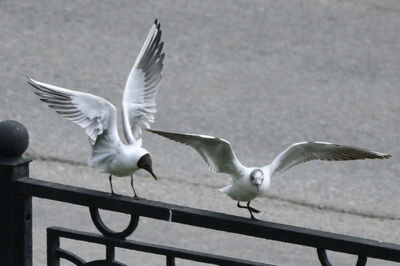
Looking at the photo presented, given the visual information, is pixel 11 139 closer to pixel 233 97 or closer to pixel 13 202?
pixel 13 202

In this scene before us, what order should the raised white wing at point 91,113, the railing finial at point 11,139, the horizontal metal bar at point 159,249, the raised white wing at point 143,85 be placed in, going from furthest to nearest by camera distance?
1. the raised white wing at point 143,85
2. the raised white wing at point 91,113
3. the railing finial at point 11,139
4. the horizontal metal bar at point 159,249

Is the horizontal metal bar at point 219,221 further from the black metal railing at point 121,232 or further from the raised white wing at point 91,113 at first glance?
the raised white wing at point 91,113

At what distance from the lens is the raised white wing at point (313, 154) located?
2785 mm

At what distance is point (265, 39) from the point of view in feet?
29.3

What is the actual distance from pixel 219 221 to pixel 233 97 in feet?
17.1

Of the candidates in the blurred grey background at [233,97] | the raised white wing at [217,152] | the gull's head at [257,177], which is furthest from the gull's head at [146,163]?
the blurred grey background at [233,97]

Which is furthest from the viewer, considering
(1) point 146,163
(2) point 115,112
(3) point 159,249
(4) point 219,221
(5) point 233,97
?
(5) point 233,97

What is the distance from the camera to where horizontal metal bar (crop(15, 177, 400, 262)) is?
7.93ft

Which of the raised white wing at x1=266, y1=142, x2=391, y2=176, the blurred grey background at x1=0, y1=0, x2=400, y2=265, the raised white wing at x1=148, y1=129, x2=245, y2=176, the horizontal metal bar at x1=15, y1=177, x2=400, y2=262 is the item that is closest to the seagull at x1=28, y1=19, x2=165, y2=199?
the raised white wing at x1=148, y1=129, x2=245, y2=176

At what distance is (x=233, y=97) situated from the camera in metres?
7.72

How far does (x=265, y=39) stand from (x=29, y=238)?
634cm

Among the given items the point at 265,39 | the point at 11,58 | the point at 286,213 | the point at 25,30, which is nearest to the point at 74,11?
the point at 25,30

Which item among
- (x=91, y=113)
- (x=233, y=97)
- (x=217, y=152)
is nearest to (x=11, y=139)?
(x=91, y=113)

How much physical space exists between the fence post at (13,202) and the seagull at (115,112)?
25 cm
